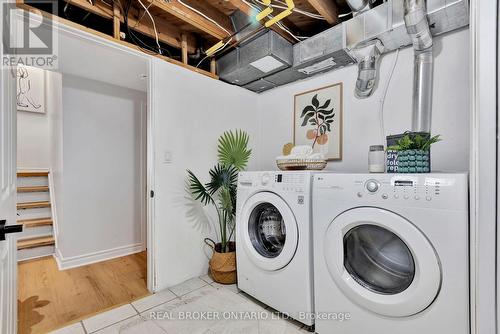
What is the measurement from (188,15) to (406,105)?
1854 millimetres

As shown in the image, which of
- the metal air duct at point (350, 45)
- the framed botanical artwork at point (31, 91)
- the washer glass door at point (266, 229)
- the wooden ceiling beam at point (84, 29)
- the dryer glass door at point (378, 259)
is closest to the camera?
the dryer glass door at point (378, 259)

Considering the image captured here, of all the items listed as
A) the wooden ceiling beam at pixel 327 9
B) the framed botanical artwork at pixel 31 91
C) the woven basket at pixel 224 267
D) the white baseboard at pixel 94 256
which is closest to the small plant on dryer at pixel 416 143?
the wooden ceiling beam at pixel 327 9

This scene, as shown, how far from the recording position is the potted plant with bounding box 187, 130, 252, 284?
6.88ft

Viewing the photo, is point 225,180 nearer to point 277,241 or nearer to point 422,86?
point 277,241

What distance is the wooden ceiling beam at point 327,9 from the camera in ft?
5.49

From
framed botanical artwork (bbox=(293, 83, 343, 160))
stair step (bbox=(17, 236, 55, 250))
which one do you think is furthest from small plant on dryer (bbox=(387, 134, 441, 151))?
stair step (bbox=(17, 236, 55, 250))

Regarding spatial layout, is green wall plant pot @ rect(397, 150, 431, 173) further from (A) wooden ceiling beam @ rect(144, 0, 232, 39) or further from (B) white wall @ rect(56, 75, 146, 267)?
(B) white wall @ rect(56, 75, 146, 267)

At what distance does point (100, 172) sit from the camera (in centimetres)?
270

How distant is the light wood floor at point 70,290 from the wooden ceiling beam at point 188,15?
7.28 feet

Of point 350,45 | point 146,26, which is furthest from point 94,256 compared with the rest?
point 350,45

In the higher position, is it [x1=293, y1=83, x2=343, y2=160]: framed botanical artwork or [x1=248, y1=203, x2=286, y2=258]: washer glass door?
[x1=293, y1=83, x2=343, y2=160]: framed botanical artwork

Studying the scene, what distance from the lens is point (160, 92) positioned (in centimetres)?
199

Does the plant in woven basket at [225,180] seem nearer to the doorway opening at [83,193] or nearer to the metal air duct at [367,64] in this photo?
the doorway opening at [83,193]

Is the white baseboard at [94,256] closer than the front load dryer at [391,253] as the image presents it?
No
